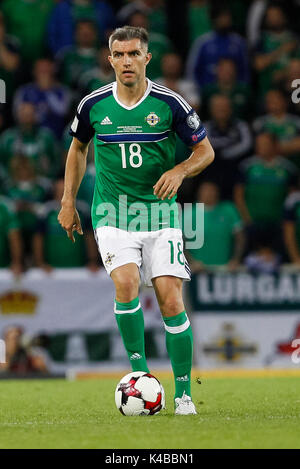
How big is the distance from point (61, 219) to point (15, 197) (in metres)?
6.08

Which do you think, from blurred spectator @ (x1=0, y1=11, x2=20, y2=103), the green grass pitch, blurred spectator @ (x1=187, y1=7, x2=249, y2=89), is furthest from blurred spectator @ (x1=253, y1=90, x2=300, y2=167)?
the green grass pitch

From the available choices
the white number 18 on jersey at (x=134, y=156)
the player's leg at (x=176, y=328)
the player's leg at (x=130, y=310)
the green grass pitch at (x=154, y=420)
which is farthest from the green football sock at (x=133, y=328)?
the white number 18 on jersey at (x=134, y=156)

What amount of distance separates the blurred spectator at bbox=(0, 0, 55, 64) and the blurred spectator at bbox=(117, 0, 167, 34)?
112cm

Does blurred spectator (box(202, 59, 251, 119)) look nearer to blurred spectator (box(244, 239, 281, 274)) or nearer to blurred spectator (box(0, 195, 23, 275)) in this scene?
blurred spectator (box(244, 239, 281, 274))

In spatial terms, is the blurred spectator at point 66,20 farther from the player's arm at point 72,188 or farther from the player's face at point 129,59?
the player's face at point 129,59

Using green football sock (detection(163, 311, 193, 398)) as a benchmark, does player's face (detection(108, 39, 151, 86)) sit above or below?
above

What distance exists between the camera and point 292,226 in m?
13.5

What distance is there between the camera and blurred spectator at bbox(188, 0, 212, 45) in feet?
52.5

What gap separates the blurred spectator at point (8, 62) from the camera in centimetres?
1510

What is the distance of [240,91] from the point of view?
15086 millimetres

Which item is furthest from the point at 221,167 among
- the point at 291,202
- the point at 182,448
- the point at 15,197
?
the point at 182,448

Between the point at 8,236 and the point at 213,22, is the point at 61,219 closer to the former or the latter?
the point at 8,236

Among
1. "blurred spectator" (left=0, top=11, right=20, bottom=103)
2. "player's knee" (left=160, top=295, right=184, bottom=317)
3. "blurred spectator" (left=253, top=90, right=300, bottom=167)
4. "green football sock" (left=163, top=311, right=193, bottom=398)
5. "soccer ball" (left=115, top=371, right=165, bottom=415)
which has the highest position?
"blurred spectator" (left=0, top=11, right=20, bottom=103)

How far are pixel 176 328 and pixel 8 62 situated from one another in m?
8.93
